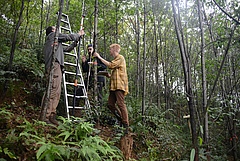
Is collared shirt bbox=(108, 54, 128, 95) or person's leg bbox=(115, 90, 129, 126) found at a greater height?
collared shirt bbox=(108, 54, 128, 95)

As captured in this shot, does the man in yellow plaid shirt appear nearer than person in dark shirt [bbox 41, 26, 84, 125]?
No

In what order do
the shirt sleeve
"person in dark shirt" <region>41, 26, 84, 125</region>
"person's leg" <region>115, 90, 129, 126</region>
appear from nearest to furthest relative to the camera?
"person in dark shirt" <region>41, 26, 84, 125</region> → "person's leg" <region>115, 90, 129, 126</region> → the shirt sleeve

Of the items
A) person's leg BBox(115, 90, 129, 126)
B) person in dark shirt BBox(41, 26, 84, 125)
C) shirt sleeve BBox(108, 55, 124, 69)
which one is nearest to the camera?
person in dark shirt BBox(41, 26, 84, 125)

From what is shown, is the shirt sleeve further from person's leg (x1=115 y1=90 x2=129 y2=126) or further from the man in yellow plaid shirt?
person's leg (x1=115 y1=90 x2=129 y2=126)

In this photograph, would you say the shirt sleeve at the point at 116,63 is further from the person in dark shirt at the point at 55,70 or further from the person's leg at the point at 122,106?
the person in dark shirt at the point at 55,70

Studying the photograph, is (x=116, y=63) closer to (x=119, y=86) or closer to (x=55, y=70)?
(x=119, y=86)

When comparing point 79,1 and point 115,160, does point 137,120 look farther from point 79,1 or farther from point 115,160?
point 79,1

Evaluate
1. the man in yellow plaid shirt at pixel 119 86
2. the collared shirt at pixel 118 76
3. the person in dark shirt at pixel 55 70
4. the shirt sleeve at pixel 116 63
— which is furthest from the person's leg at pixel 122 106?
the person in dark shirt at pixel 55 70

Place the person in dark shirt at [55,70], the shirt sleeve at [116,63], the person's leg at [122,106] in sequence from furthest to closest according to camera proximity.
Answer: the shirt sleeve at [116,63]
the person's leg at [122,106]
the person in dark shirt at [55,70]

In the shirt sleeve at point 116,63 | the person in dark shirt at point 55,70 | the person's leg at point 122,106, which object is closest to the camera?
the person in dark shirt at point 55,70

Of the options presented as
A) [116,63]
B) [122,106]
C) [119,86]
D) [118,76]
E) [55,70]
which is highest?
[116,63]

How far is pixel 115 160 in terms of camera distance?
12.2 feet

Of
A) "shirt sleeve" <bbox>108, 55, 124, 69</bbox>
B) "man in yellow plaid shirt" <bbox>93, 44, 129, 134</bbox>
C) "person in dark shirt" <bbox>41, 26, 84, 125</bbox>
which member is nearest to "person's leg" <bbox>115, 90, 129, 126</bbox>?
"man in yellow plaid shirt" <bbox>93, 44, 129, 134</bbox>

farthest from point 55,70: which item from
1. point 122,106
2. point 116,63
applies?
point 122,106
